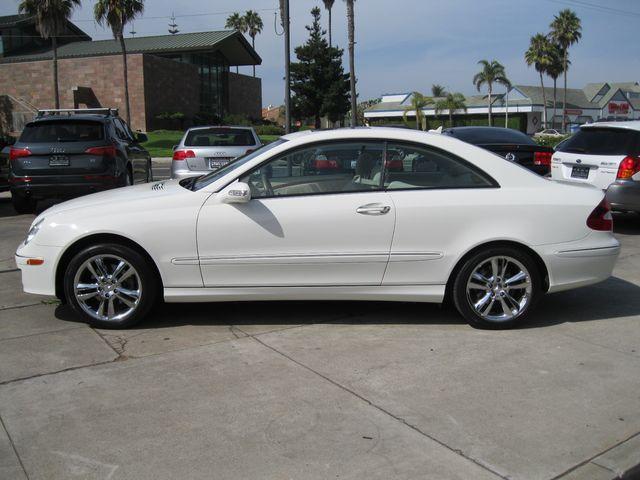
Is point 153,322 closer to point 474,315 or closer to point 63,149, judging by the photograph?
point 474,315

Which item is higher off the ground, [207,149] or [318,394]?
[207,149]

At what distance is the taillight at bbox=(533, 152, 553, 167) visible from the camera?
10672 mm

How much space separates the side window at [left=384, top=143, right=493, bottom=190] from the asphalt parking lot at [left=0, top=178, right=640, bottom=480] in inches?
45.7

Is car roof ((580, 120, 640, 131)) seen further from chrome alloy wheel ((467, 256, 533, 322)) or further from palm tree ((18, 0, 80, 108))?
palm tree ((18, 0, 80, 108))

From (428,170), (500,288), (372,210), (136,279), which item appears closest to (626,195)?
(500,288)

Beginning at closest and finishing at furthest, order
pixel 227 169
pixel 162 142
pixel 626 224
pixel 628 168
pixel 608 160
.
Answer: pixel 227 169, pixel 628 168, pixel 608 160, pixel 626 224, pixel 162 142

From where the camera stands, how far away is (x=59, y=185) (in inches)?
391

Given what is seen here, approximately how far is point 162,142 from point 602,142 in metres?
33.7

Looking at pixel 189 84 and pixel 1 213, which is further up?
pixel 189 84

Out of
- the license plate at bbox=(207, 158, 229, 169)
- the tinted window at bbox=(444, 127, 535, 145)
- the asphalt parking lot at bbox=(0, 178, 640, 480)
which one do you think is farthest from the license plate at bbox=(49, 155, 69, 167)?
the tinted window at bbox=(444, 127, 535, 145)

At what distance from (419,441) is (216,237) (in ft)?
7.42

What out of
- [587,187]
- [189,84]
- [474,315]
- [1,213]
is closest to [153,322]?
[474,315]

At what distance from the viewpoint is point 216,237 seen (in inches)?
190

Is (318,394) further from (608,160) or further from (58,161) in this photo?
(58,161)
